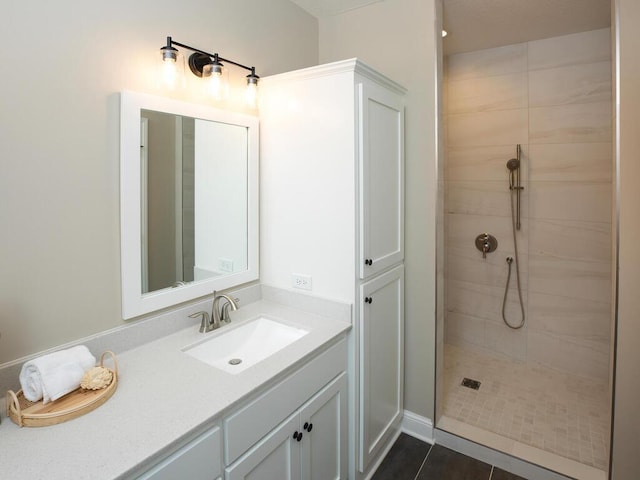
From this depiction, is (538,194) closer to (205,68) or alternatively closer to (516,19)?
(516,19)

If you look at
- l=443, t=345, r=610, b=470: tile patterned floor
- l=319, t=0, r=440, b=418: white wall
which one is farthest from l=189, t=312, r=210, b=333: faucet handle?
l=443, t=345, r=610, b=470: tile patterned floor

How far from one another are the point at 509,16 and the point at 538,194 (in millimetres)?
1202

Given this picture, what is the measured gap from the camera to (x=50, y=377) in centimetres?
108

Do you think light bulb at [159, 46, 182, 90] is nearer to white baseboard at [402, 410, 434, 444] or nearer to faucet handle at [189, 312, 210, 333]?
faucet handle at [189, 312, 210, 333]

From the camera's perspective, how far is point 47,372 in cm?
108

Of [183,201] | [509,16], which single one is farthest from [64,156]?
[509,16]

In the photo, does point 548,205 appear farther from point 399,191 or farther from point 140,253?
point 140,253

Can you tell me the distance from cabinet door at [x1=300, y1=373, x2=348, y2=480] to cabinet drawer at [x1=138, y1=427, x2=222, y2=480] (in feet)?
1.37

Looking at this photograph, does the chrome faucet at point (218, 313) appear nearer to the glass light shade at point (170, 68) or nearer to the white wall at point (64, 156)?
the white wall at point (64, 156)

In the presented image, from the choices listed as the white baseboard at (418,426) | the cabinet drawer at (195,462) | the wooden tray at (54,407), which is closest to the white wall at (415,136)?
the white baseboard at (418,426)

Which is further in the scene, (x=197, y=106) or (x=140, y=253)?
(x=197, y=106)

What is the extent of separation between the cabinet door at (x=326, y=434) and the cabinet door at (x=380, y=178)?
546 mm

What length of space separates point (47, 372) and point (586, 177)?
309cm

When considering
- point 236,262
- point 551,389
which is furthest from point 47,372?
point 551,389
